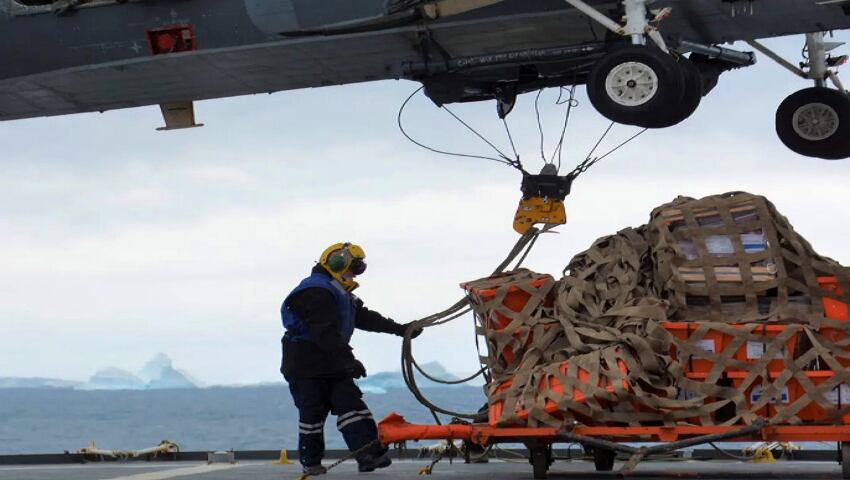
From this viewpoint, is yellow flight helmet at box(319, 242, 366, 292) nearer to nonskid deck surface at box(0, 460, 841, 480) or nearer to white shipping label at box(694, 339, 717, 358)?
nonskid deck surface at box(0, 460, 841, 480)

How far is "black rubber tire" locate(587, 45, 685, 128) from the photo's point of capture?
13281mm

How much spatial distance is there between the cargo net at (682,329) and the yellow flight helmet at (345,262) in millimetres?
1582

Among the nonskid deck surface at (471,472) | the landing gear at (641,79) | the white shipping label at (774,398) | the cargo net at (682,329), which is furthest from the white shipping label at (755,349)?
the landing gear at (641,79)

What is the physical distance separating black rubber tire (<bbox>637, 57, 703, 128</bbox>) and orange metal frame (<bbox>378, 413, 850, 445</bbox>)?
5527 millimetres

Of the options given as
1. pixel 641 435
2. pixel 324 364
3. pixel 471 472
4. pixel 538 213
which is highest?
pixel 538 213

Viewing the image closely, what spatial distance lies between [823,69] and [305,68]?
609 cm

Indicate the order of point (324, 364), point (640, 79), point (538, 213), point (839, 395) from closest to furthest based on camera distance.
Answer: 1. point (839, 395)
2. point (324, 364)
3. point (538, 213)
4. point (640, 79)

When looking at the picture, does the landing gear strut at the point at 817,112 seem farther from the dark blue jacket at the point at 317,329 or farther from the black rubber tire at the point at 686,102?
the dark blue jacket at the point at 317,329

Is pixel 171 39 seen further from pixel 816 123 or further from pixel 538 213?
pixel 816 123

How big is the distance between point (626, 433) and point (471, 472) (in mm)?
2580

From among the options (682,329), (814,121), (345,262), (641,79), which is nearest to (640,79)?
(641,79)

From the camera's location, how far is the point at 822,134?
50.8ft

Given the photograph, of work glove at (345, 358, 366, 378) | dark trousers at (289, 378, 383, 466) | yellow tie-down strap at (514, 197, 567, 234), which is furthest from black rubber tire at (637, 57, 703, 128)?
dark trousers at (289, 378, 383, 466)

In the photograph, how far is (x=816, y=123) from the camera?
1555cm
